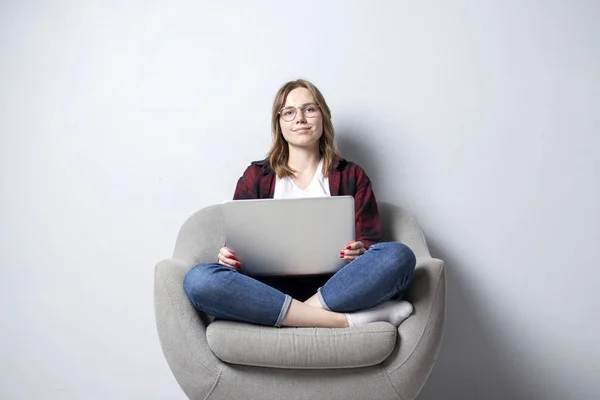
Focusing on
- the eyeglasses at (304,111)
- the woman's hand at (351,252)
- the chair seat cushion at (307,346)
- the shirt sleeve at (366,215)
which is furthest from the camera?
the eyeglasses at (304,111)

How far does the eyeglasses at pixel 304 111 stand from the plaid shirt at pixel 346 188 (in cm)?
18

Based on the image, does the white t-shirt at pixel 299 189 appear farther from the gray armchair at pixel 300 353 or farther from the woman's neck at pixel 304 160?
the gray armchair at pixel 300 353

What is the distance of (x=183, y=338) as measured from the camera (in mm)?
1607

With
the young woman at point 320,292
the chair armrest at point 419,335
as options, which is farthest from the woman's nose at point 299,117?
the chair armrest at point 419,335

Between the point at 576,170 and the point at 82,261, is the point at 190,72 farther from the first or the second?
the point at 576,170

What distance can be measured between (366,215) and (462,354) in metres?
0.75

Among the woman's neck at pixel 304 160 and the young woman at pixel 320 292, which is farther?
the woman's neck at pixel 304 160

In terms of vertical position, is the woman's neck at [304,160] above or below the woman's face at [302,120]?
below

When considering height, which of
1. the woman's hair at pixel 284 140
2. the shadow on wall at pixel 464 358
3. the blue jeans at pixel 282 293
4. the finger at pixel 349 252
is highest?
the woman's hair at pixel 284 140

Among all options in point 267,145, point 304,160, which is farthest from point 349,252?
point 267,145

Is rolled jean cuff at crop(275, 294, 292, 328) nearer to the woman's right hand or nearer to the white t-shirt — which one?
the woman's right hand

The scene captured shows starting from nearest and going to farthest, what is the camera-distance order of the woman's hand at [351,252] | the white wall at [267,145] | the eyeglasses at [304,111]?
the woman's hand at [351,252]
the eyeglasses at [304,111]
the white wall at [267,145]

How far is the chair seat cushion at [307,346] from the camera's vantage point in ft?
4.99

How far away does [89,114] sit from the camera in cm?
232
